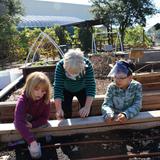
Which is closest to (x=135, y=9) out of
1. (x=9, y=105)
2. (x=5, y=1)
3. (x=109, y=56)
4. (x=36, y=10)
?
(x=5, y=1)

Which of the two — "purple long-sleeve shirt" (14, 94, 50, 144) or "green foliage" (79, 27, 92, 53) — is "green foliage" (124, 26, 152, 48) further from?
"purple long-sleeve shirt" (14, 94, 50, 144)

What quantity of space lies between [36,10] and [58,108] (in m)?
70.8

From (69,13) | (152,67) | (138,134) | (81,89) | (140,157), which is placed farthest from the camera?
(69,13)

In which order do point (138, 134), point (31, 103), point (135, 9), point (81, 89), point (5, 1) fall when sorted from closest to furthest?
point (31, 103) < point (138, 134) < point (81, 89) < point (5, 1) < point (135, 9)

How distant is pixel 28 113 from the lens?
141 inches

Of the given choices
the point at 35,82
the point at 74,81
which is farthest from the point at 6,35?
the point at 35,82

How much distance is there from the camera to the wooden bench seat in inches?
145

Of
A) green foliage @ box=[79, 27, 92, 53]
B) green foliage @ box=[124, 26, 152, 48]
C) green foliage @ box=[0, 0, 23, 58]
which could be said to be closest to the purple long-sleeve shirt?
green foliage @ box=[0, 0, 23, 58]

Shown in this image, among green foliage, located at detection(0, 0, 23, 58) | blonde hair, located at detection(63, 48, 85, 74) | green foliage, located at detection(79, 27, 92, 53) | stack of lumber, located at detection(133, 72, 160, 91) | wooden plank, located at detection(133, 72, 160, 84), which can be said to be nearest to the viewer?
blonde hair, located at detection(63, 48, 85, 74)

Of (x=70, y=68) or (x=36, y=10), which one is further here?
(x=36, y=10)

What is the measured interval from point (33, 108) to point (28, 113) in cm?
7

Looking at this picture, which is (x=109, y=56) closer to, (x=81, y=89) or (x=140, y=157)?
(x=81, y=89)

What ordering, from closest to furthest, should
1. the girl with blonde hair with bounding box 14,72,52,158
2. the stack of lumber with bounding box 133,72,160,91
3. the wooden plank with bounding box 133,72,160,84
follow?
1. the girl with blonde hair with bounding box 14,72,52,158
2. the stack of lumber with bounding box 133,72,160,91
3. the wooden plank with bounding box 133,72,160,84

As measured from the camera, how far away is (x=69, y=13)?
79.9 m
